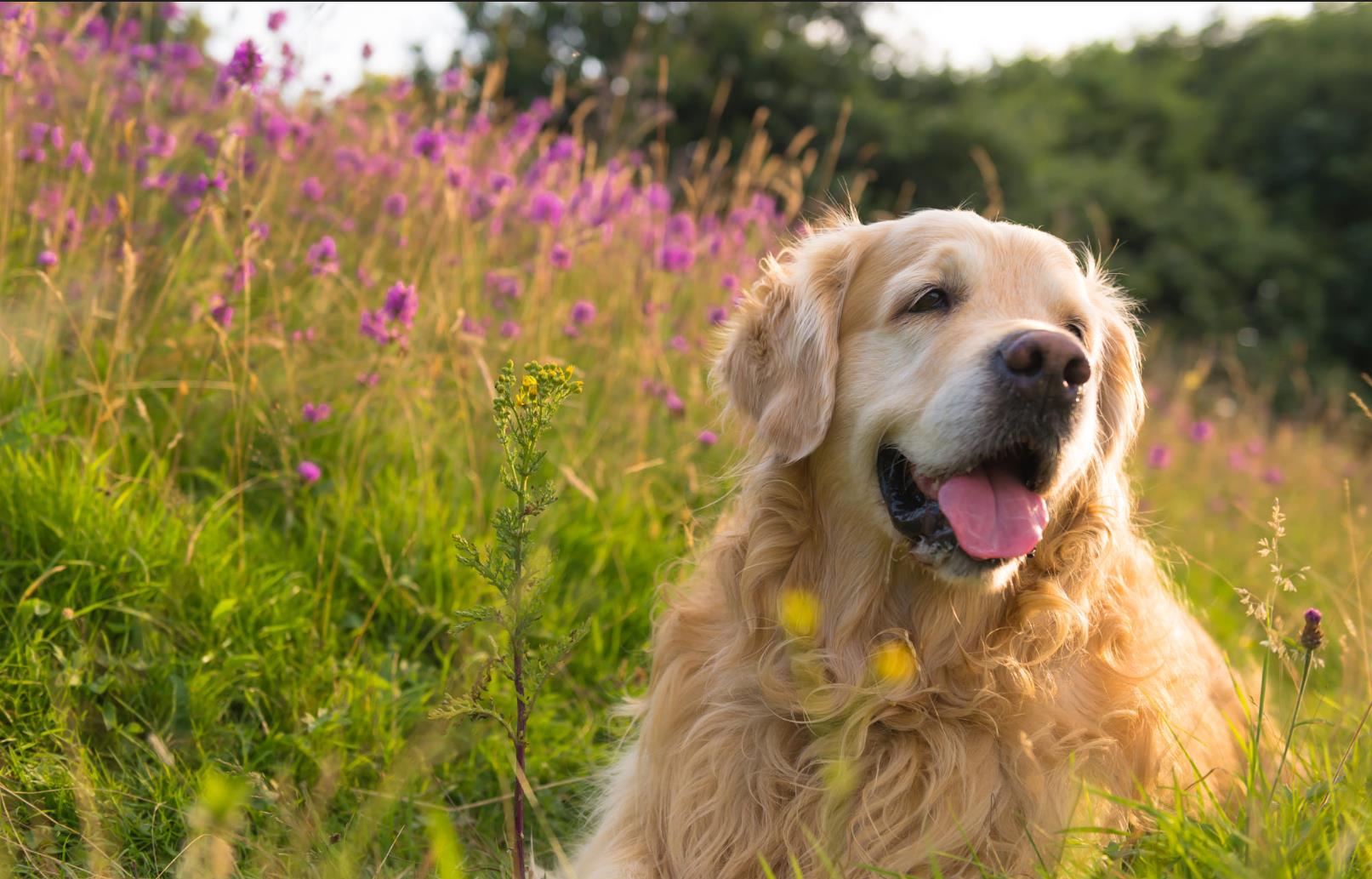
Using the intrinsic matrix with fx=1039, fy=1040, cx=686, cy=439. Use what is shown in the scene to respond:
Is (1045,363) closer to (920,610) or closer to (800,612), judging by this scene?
(920,610)

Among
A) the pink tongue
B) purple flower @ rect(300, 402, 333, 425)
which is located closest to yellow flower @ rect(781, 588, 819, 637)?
the pink tongue

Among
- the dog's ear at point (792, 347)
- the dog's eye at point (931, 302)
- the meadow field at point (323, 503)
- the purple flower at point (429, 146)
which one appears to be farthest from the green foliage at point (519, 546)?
the purple flower at point (429, 146)

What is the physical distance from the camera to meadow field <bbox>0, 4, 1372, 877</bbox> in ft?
7.23

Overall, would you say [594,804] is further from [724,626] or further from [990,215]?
[990,215]

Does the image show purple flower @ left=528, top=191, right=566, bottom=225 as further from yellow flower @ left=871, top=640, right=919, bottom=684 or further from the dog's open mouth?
yellow flower @ left=871, top=640, right=919, bottom=684

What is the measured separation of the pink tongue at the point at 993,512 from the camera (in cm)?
206

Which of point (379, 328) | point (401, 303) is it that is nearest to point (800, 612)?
point (401, 303)

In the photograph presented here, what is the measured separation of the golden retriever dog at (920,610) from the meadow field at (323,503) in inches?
8.3

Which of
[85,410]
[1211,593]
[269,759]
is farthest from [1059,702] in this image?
[1211,593]

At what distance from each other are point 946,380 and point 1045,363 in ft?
0.70

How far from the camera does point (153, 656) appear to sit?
2615 mm

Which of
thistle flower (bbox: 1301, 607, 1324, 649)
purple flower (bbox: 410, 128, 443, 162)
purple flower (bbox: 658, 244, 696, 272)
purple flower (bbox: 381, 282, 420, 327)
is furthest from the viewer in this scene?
purple flower (bbox: 658, 244, 696, 272)

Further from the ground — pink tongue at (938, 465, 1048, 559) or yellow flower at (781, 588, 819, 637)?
pink tongue at (938, 465, 1048, 559)

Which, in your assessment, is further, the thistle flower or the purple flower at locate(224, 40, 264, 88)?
the purple flower at locate(224, 40, 264, 88)
